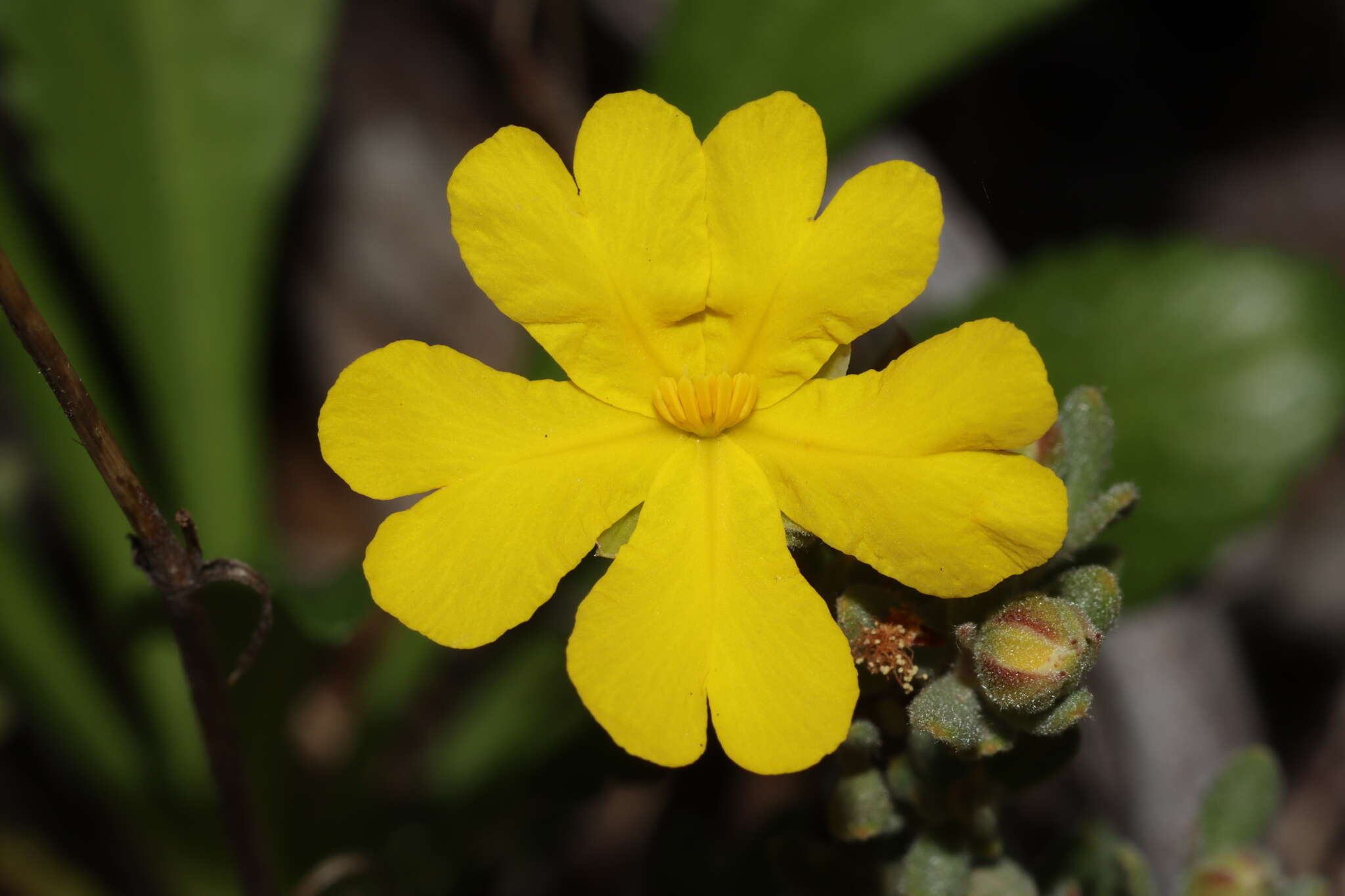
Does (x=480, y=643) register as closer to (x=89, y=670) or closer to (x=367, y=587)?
(x=367, y=587)

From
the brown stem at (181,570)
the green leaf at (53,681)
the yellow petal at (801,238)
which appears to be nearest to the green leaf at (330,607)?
the brown stem at (181,570)

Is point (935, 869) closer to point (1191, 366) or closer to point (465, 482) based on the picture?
point (465, 482)

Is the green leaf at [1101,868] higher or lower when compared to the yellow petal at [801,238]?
lower

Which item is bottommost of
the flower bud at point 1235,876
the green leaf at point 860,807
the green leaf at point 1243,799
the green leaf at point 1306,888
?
the green leaf at point 1306,888

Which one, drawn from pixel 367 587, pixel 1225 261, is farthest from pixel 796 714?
pixel 1225 261

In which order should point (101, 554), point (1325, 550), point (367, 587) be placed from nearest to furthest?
point (367, 587) < point (101, 554) < point (1325, 550)

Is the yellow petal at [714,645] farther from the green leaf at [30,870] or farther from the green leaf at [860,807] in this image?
the green leaf at [30,870]
